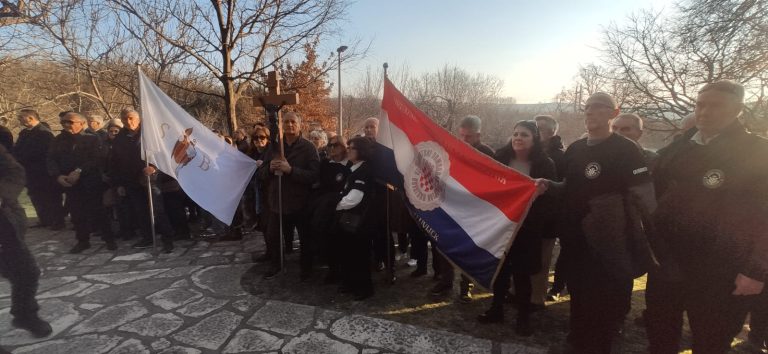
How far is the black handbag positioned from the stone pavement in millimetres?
884

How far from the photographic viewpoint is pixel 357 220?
3.89 meters

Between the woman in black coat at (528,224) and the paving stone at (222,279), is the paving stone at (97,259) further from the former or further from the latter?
the woman in black coat at (528,224)

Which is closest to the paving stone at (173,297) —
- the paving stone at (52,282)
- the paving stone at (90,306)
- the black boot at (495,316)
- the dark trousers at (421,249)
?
the paving stone at (90,306)

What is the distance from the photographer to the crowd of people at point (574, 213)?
218 centimetres

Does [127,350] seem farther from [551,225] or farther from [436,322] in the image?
[551,225]

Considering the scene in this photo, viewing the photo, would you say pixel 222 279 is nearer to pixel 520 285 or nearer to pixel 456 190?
pixel 456 190

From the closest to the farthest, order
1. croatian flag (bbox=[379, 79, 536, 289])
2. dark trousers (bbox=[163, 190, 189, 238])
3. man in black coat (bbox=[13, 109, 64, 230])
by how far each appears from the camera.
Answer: croatian flag (bbox=[379, 79, 536, 289]) → dark trousers (bbox=[163, 190, 189, 238]) → man in black coat (bbox=[13, 109, 64, 230])

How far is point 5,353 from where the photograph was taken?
298 cm

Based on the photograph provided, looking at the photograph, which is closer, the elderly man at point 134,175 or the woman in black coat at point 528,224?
the woman in black coat at point 528,224

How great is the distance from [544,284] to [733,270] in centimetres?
193

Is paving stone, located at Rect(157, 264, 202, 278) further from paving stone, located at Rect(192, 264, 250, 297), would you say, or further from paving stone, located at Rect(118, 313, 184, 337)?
paving stone, located at Rect(118, 313, 184, 337)

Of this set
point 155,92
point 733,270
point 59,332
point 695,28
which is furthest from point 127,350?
point 695,28

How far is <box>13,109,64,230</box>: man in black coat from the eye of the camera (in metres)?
6.31

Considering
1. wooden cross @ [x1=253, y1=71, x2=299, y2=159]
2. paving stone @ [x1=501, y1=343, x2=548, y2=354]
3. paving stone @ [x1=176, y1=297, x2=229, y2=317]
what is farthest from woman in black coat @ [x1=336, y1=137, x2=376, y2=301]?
paving stone @ [x1=501, y1=343, x2=548, y2=354]
